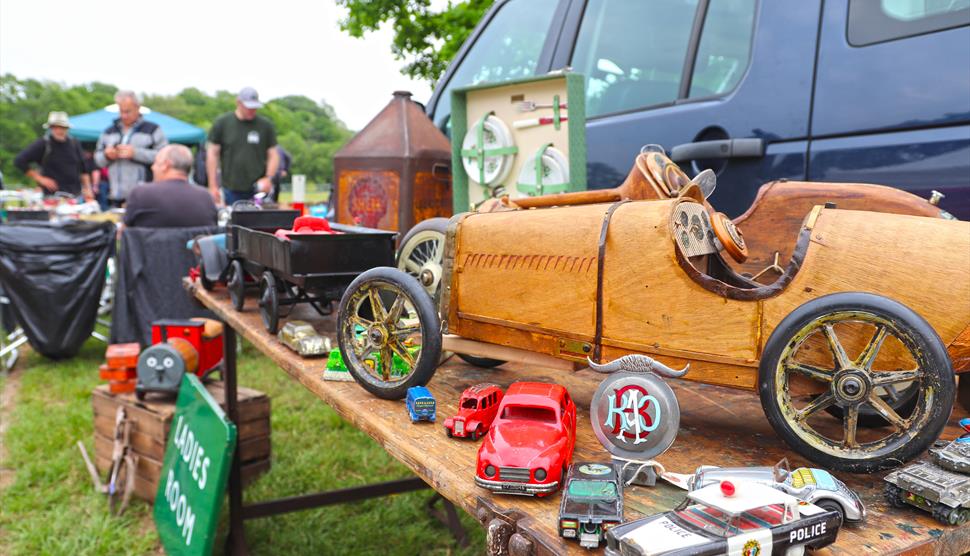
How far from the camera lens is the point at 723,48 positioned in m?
2.13

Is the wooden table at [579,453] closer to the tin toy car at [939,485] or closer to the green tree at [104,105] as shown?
the tin toy car at [939,485]

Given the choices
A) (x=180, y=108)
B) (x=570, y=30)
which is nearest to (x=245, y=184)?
(x=570, y=30)

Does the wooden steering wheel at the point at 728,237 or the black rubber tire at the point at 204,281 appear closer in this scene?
the wooden steering wheel at the point at 728,237

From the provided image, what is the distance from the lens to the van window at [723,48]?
2.07 metres

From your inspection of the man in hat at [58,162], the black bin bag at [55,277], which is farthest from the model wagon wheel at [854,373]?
the man in hat at [58,162]

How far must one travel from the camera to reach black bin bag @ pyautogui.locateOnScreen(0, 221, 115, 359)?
496cm

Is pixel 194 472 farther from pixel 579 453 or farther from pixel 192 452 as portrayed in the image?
pixel 579 453

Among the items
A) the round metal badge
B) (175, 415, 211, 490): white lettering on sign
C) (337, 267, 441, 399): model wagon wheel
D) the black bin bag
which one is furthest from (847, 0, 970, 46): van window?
the black bin bag

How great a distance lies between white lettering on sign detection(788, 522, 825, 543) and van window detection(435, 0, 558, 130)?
7.17ft

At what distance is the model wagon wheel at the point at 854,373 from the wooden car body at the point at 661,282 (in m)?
0.07

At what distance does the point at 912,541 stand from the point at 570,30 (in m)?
2.15

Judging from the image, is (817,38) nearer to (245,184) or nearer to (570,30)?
(570,30)

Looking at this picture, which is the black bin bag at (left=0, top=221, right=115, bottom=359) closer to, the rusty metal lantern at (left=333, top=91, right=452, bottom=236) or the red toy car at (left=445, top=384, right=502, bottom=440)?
the rusty metal lantern at (left=333, top=91, right=452, bottom=236)

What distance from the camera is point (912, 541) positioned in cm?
87
